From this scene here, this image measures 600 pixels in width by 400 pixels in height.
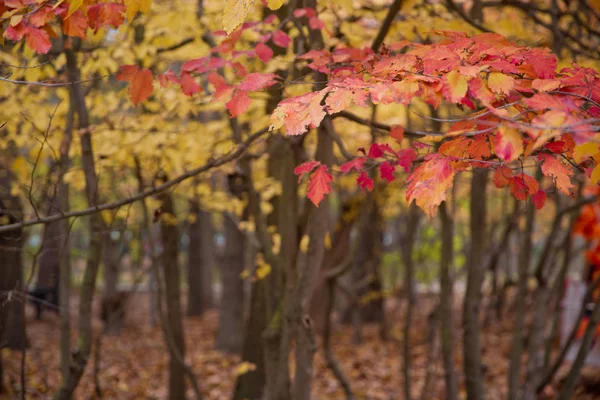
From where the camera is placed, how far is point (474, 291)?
4363 millimetres

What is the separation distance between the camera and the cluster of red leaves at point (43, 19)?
7.54ft

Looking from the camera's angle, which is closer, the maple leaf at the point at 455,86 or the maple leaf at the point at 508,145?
the maple leaf at the point at 508,145

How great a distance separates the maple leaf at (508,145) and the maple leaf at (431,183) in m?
0.20

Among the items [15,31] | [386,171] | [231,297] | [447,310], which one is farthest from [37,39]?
[231,297]

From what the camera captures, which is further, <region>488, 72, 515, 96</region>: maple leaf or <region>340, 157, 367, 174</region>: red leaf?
<region>340, 157, 367, 174</region>: red leaf

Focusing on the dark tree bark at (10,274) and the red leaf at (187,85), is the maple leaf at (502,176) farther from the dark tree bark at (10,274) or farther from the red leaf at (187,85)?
the dark tree bark at (10,274)

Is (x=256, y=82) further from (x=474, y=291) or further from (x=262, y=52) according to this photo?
(x=474, y=291)

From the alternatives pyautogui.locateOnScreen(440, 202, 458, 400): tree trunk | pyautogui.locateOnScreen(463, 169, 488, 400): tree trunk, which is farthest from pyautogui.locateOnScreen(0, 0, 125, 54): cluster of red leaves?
pyautogui.locateOnScreen(440, 202, 458, 400): tree trunk

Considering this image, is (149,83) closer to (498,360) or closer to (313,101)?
(313,101)

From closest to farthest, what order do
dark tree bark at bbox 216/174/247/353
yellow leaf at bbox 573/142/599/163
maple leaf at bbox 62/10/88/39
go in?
yellow leaf at bbox 573/142/599/163
maple leaf at bbox 62/10/88/39
dark tree bark at bbox 216/174/247/353

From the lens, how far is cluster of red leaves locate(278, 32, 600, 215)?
153 cm

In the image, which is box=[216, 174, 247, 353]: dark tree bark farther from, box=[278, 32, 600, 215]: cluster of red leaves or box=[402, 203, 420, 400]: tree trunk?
box=[278, 32, 600, 215]: cluster of red leaves

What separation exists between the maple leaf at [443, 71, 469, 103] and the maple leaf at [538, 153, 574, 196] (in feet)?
1.22

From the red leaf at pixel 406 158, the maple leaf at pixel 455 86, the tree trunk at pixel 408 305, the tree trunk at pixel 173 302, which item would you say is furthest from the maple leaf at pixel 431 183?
the tree trunk at pixel 173 302
